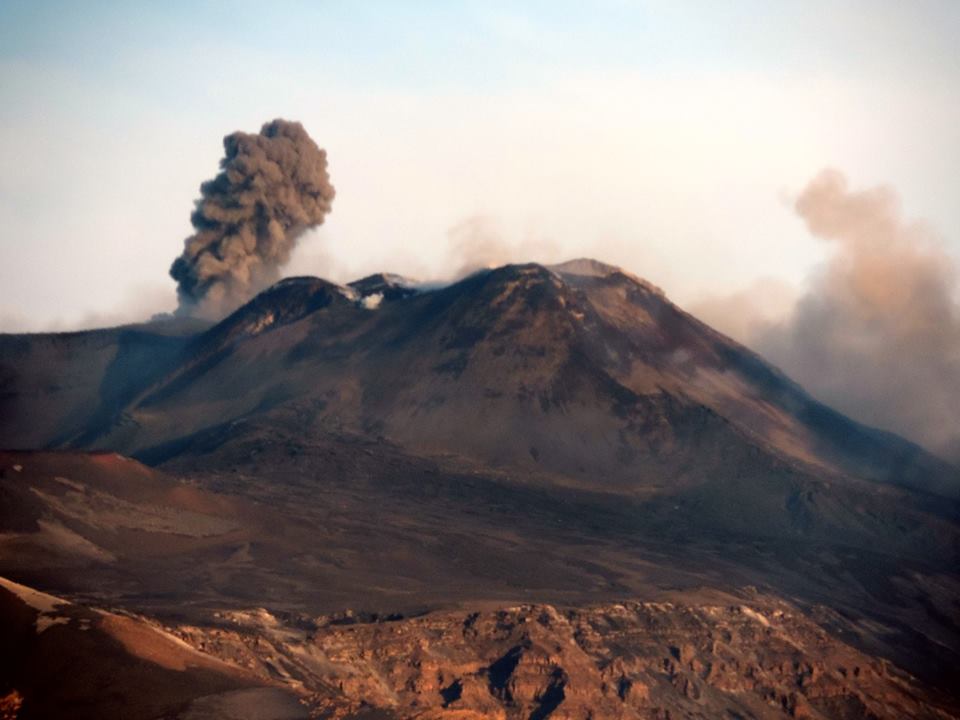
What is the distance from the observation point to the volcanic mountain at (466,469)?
268 ft

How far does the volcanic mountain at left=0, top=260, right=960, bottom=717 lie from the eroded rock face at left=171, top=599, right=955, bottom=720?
95cm

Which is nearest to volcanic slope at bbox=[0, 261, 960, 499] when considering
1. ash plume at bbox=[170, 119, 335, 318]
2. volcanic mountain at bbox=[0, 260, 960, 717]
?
volcanic mountain at bbox=[0, 260, 960, 717]

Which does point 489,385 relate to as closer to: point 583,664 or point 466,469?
point 466,469

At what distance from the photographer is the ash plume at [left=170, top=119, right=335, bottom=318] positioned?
168250mm

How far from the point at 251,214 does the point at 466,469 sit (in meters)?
60.4

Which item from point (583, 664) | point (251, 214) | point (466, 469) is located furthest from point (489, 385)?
point (583, 664)

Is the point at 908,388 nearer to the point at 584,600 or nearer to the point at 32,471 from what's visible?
the point at 584,600

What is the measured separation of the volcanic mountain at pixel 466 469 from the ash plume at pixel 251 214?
7.59m

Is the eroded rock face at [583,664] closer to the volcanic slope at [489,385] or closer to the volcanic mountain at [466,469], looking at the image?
the volcanic mountain at [466,469]

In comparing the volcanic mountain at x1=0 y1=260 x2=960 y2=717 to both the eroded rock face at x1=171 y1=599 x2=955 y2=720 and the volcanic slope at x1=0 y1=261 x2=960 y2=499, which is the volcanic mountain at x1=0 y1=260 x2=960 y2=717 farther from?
the eroded rock face at x1=171 y1=599 x2=955 y2=720

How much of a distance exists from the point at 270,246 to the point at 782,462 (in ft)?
244

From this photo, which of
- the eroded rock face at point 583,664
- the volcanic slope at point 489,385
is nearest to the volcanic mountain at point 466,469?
the volcanic slope at point 489,385

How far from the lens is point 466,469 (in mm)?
120938

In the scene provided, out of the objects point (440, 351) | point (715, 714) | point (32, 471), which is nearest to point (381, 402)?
point (440, 351)
